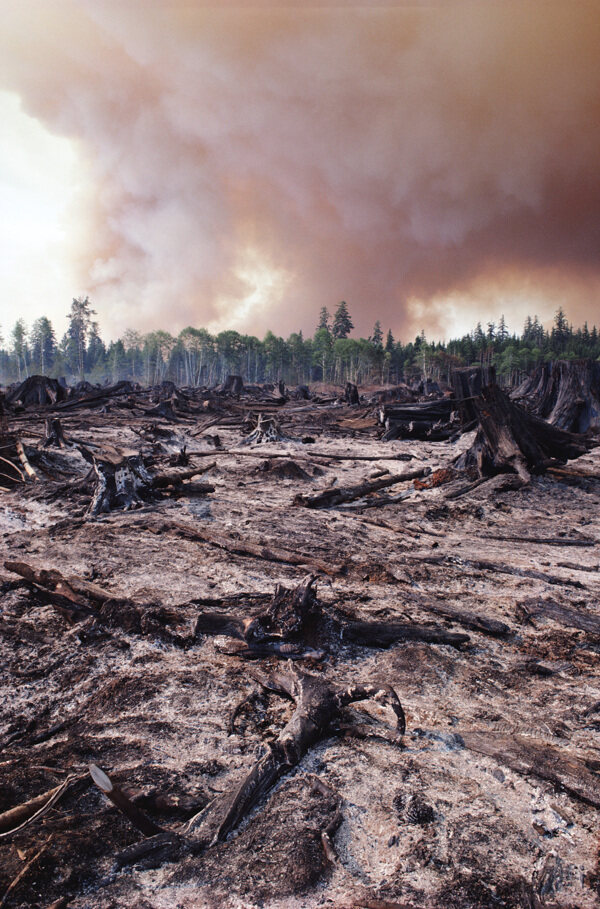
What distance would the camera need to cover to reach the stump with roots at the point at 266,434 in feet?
45.0

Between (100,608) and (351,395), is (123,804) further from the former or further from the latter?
(351,395)

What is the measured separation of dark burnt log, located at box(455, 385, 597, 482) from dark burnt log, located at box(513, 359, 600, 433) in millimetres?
4237

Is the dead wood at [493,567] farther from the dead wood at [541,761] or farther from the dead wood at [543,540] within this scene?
the dead wood at [541,761]

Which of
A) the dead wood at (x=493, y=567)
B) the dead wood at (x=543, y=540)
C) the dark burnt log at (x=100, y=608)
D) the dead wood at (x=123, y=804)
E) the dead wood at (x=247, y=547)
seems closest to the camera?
the dead wood at (x=123, y=804)

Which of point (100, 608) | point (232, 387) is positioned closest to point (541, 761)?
point (100, 608)

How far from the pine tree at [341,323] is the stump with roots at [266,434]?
10042 centimetres

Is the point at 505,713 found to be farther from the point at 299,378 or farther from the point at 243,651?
the point at 299,378

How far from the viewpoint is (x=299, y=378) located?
10831cm

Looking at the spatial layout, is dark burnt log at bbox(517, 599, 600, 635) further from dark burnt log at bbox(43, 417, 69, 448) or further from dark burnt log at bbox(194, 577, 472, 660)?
dark burnt log at bbox(43, 417, 69, 448)

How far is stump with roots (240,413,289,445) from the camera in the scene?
13719 millimetres

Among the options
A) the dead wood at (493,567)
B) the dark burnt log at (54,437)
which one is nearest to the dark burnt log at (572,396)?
the dead wood at (493,567)

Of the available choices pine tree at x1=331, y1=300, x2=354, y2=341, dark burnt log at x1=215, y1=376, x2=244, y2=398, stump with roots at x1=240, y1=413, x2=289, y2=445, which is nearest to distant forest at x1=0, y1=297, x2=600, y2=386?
pine tree at x1=331, y1=300, x2=354, y2=341

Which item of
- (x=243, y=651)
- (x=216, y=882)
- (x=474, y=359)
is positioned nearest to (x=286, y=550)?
(x=243, y=651)

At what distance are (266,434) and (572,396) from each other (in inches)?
412
